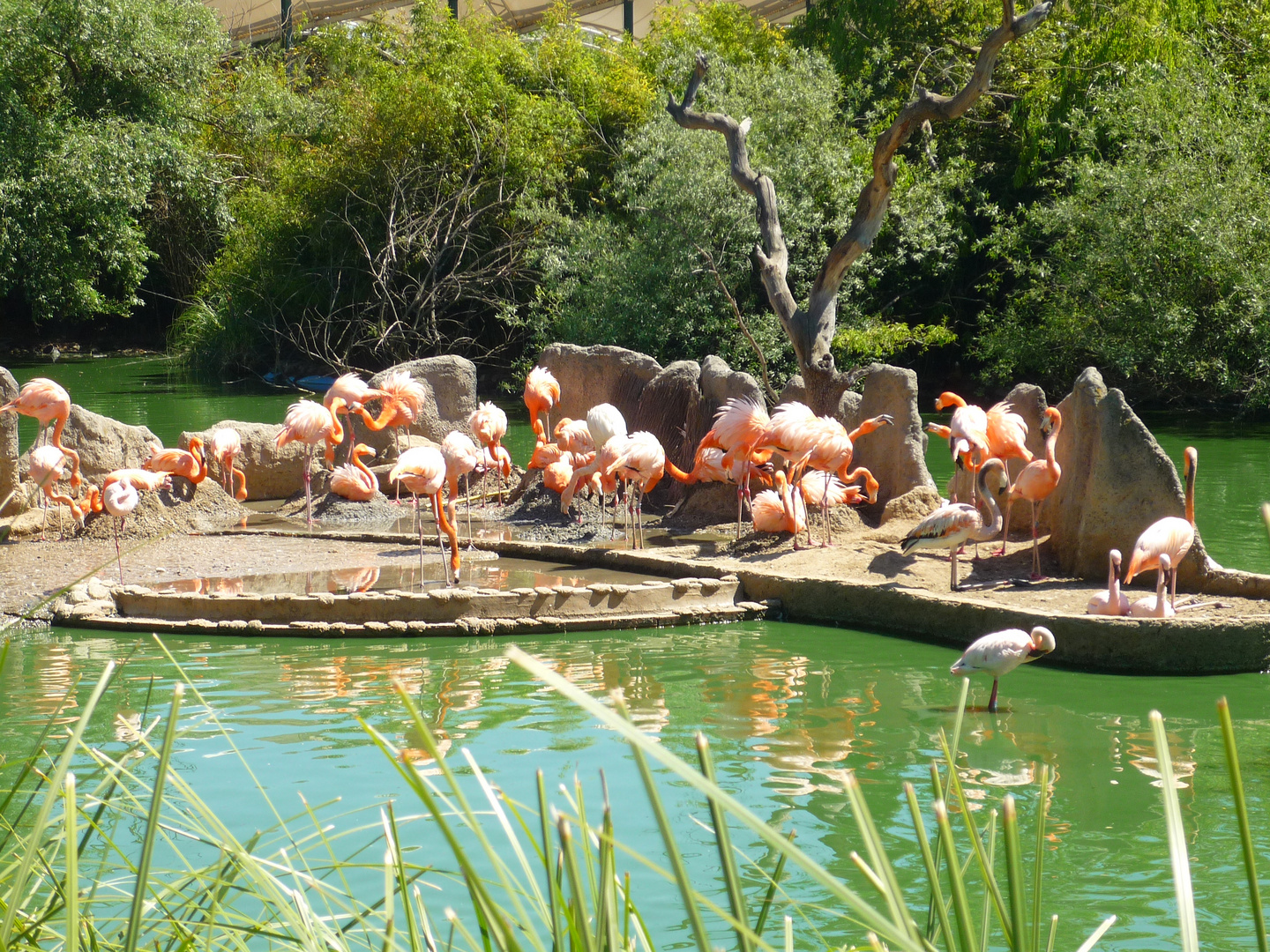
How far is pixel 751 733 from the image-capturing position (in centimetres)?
533

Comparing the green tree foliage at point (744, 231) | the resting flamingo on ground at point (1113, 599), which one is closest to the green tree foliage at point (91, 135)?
the green tree foliage at point (744, 231)

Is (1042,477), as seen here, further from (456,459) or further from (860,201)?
(860,201)

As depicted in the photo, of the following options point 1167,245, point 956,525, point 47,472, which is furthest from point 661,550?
point 1167,245

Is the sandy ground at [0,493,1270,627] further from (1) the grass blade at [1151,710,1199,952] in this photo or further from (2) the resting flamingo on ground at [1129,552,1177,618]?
(1) the grass blade at [1151,710,1199,952]

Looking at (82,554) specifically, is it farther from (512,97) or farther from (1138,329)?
(512,97)

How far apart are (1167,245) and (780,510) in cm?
947

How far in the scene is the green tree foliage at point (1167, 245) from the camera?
48.8ft

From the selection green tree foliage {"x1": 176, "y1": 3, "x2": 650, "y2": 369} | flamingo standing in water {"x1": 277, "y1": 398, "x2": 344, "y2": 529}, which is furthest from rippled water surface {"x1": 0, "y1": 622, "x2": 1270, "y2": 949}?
green tree foliage {"x1": 176, "y1": 3, "x2": 650, "y2": 369}

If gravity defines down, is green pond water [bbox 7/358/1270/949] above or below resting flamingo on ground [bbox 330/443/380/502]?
below

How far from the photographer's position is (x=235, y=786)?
4.59 metres

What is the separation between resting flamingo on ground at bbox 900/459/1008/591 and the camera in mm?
6934

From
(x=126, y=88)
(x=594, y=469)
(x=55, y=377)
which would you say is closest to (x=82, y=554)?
(x=594, y=469)

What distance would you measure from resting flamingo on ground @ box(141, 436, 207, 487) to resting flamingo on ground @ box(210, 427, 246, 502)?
418 mm

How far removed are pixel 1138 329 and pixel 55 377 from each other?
59.7 feet
